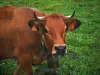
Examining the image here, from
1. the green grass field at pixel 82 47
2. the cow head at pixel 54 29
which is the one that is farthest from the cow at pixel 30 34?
the green grass field at pixel 82 47

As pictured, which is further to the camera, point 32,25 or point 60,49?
point 32,25

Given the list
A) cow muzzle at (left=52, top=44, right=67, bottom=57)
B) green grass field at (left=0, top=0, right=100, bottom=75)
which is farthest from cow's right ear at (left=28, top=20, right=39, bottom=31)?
green grass field at (left=0, top=0, right=100, bottom=75)

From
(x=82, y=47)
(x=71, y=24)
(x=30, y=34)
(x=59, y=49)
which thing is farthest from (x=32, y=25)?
(x=82, y=47)

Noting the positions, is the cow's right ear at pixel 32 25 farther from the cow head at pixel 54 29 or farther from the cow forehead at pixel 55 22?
the cow forehead at pixel 55 22

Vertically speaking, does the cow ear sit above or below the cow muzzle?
above

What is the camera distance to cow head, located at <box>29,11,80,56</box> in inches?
250

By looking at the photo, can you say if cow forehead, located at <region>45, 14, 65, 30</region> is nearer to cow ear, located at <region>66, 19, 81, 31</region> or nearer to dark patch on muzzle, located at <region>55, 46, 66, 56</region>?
cow ear, located at <region>66, 19, 81, 31</region>

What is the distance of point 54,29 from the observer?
654 centimetres

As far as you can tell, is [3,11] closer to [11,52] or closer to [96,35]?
[11,52]

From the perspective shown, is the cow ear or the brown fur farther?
the brown fur

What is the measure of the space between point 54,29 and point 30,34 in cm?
101

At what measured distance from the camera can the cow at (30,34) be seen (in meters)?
6.59

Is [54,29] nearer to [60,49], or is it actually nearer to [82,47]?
[60,49]

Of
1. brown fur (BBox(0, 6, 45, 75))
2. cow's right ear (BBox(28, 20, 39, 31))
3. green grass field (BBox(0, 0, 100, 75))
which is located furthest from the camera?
green grass field (BBox(0, 0, 100, 75))
